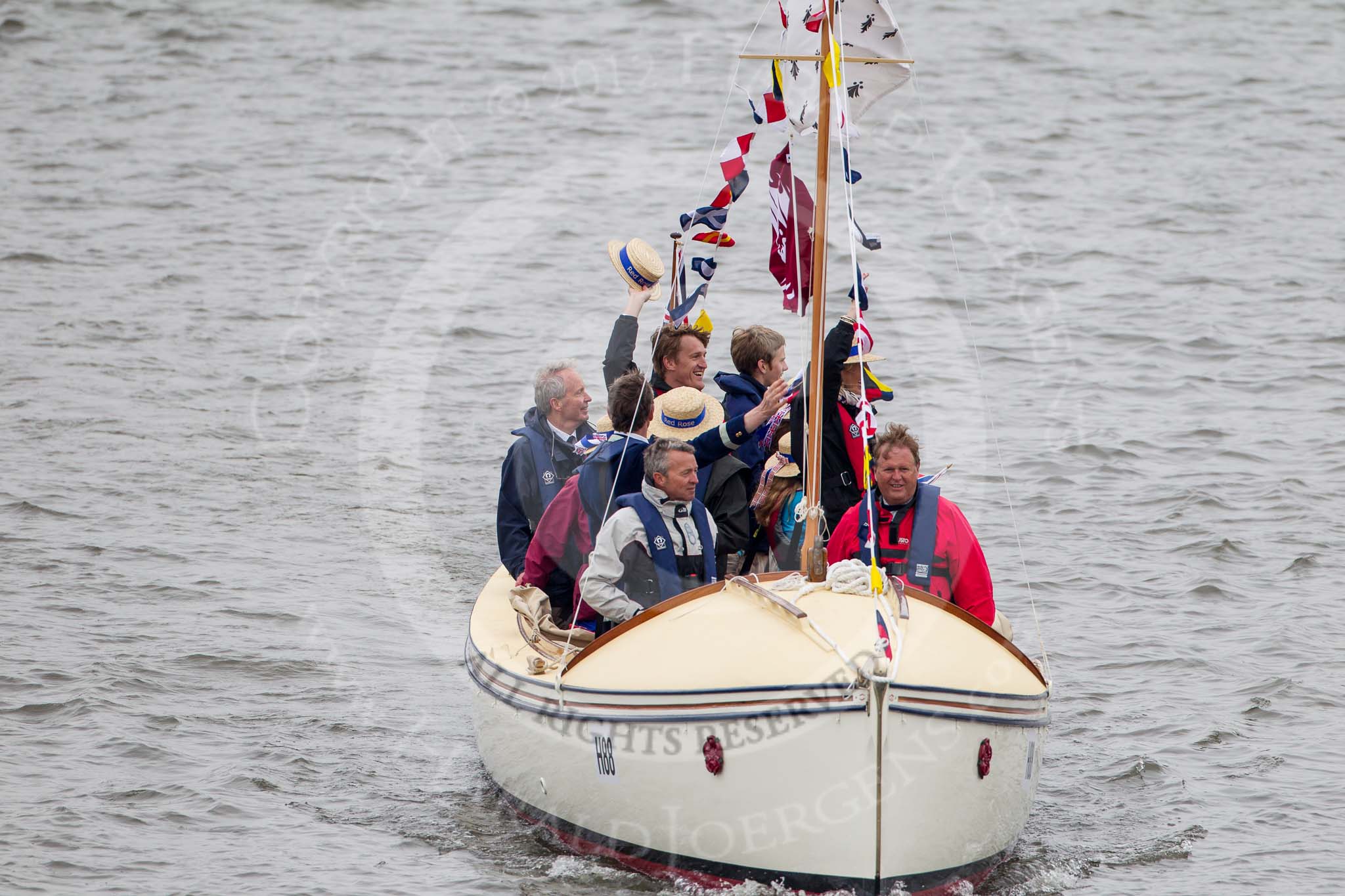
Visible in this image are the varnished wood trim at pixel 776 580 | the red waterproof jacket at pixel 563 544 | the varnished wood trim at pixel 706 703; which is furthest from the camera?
the red waterproof jacket at pixel 563 544

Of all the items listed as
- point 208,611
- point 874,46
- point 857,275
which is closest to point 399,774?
point 208,611

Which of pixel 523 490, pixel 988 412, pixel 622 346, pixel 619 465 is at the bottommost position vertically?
pixel 988 412

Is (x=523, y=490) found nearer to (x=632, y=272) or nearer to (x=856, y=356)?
(x=632, y=272)

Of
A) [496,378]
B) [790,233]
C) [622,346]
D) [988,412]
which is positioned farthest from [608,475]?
[496,378]

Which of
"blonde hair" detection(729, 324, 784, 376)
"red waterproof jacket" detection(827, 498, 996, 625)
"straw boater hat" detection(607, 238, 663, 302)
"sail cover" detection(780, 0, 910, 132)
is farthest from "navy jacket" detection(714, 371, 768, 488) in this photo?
"sail cover" detection(780, 0, 910, 132)

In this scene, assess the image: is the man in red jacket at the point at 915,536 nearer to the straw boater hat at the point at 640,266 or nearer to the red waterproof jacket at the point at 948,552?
the red waterproof jacket at the point at 948,552

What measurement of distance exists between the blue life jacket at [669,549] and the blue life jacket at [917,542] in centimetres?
64

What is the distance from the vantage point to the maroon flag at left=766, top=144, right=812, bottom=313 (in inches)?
251

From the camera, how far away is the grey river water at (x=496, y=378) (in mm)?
7219

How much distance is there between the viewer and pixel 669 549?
635 cm

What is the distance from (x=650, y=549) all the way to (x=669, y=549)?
0.26 ft

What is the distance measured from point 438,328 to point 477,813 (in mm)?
10125

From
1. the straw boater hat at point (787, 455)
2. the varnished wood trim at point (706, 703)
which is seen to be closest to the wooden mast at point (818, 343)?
the varnished wood trim at point (706, 703)

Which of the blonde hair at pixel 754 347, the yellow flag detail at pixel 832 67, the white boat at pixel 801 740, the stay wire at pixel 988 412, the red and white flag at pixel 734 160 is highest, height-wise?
the yellow flag detail at pixel 832 67
